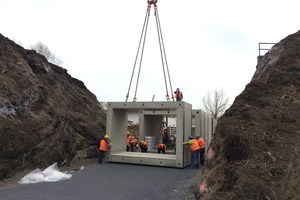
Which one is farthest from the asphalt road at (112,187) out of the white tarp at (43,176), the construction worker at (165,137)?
the construction worker at (165,137)

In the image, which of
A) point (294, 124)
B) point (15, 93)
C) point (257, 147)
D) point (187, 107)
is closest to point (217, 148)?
point (257, 147)

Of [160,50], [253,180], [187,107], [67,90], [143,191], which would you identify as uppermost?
[160,50]

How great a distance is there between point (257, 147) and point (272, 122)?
110 centimetres

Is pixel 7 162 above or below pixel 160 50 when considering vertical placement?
below

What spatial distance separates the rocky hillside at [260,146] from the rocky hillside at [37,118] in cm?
660

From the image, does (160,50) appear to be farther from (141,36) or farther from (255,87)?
(255,87)

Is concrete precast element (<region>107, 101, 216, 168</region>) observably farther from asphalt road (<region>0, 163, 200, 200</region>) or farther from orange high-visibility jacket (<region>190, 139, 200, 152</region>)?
asphalt road (<region>0, 163, 200, 200</region>)

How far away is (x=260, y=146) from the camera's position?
6.23 m

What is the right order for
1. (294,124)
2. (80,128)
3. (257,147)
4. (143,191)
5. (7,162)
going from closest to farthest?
(257,147), (294,124), (143,191), (7,162), (80,128)

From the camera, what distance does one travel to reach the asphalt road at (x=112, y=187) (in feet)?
24.9

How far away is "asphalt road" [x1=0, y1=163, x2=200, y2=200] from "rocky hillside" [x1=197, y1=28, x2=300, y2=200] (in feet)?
5.28

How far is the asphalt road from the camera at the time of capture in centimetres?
759

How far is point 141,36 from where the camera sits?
15.0m

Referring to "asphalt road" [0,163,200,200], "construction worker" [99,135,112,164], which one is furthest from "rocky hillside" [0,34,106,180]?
"asphalt road" [0,163,200,200]
